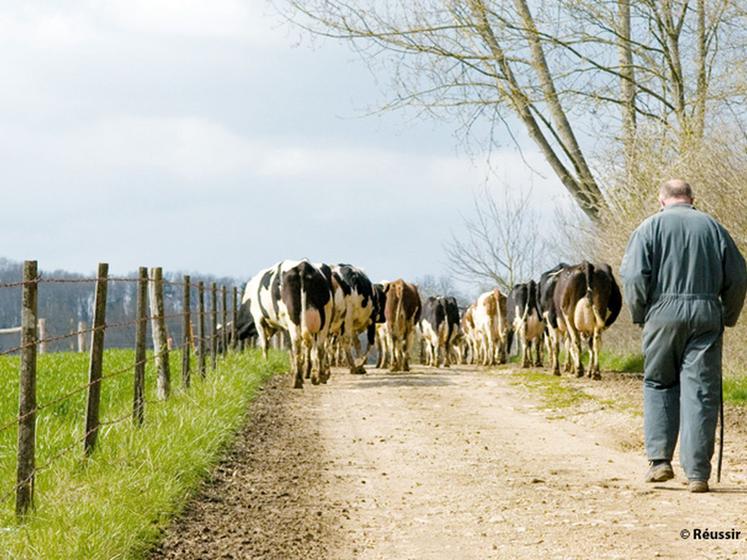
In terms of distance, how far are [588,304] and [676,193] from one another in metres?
11.0

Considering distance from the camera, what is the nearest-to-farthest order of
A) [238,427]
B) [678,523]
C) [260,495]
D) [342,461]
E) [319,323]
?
1. [678,523]
2. [260,495]
3. [342,461]
4. [238,427]
5. [319,323]

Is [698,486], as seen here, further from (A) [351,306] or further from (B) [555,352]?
(A) [351,306]

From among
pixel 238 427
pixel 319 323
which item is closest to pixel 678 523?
pixel 238 427

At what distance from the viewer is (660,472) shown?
27.5 feet

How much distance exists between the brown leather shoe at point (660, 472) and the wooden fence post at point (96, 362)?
14.1ft

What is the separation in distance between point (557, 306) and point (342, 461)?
36.4ft

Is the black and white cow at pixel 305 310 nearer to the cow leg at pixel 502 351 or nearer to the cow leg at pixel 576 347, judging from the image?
the cow leg at pixel 576 347

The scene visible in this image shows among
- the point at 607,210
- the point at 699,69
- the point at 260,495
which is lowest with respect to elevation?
the point at 260,495

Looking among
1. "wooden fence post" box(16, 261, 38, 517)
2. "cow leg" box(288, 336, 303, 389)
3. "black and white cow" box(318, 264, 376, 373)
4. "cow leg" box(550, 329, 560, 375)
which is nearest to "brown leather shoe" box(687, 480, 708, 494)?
"wooden fence post" box(16, 261, 38, 517)

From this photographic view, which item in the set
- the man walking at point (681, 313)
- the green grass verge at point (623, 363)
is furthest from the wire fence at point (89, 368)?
the green grass verge at point (623, 363)

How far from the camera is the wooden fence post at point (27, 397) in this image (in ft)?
23.5

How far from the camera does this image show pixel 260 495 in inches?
333

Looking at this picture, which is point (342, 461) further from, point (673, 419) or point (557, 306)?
point (557, 306)

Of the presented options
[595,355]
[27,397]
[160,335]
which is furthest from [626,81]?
[27,397]
